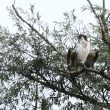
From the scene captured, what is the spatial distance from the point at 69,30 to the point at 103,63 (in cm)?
116

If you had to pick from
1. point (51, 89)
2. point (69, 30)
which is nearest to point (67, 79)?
point (51, 89)

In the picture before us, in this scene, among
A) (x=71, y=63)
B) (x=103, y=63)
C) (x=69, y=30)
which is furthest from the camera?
(x=69, y=30)

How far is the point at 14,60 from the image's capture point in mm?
8383

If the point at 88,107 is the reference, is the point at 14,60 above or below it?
above

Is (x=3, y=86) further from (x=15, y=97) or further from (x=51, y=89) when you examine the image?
(x=51, y=89)

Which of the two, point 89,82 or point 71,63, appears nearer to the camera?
point 71,63

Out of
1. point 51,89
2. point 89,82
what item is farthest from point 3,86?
point 89,82

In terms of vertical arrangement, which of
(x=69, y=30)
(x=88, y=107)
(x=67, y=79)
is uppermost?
(x=69, y=30)

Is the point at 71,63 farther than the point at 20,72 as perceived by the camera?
No

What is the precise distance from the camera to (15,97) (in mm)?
8461

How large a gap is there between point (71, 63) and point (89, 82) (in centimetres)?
138

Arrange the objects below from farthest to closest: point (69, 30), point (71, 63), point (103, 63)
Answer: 1. point (69, 30)
2. point (103, 63)
3. point (71, 63)

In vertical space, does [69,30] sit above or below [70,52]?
above

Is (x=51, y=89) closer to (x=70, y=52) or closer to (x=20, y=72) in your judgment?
(x=20, y=72)
